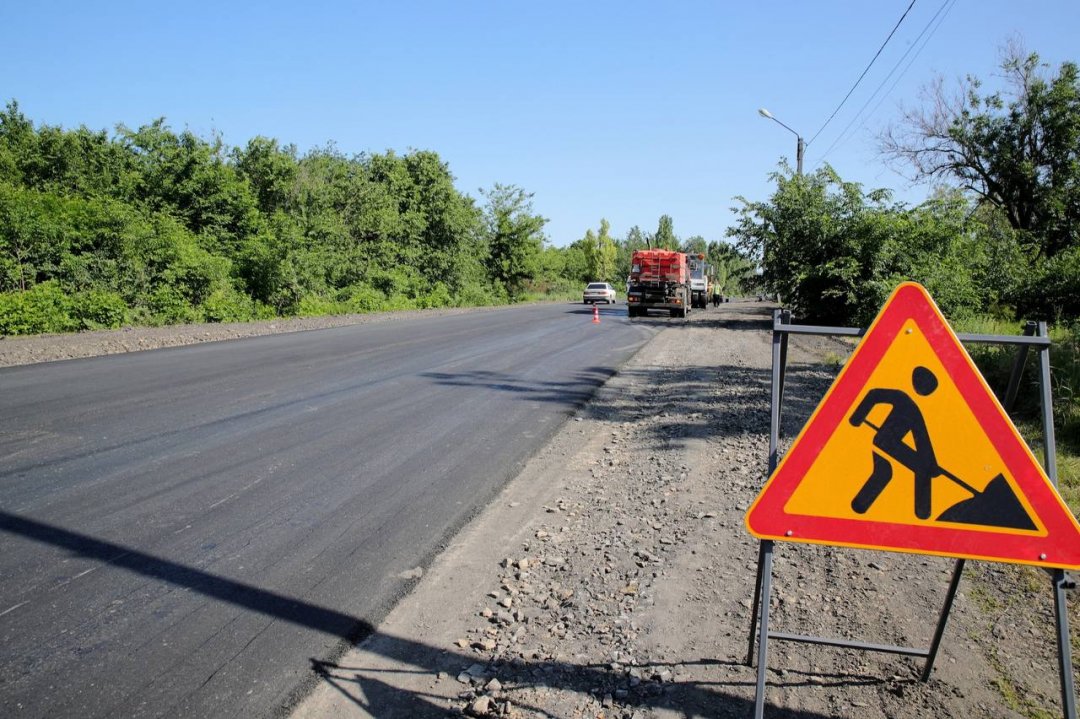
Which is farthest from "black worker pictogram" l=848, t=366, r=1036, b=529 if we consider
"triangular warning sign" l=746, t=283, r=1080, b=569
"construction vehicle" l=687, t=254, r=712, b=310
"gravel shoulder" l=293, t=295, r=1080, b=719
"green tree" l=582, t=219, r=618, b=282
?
"green tree" l=582, t=219, r=618, b=282

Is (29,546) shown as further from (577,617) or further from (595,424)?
(595,424)

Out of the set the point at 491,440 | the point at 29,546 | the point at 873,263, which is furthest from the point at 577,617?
the point at 873,263

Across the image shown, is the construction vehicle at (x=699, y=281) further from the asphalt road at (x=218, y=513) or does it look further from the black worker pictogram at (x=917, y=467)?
the black worker pictogram at (x=917, y=467)

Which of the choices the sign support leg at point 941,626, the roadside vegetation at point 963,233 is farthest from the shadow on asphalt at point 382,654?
the roadside vegetation at point 963,233

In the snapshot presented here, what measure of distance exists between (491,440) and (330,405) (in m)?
2.79

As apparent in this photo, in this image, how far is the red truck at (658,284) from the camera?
31.7 metres

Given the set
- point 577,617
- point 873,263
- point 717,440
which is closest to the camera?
point 577,617

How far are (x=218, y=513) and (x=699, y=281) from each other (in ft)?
126

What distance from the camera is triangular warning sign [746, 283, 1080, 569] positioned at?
235 cm

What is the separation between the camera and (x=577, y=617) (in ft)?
12.1

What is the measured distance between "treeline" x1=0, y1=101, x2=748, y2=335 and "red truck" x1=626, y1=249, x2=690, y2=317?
3.88 m

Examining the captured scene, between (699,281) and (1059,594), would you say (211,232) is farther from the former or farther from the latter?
(1059,594)

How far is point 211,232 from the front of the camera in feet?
99.1

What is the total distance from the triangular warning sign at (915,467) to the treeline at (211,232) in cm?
2001
